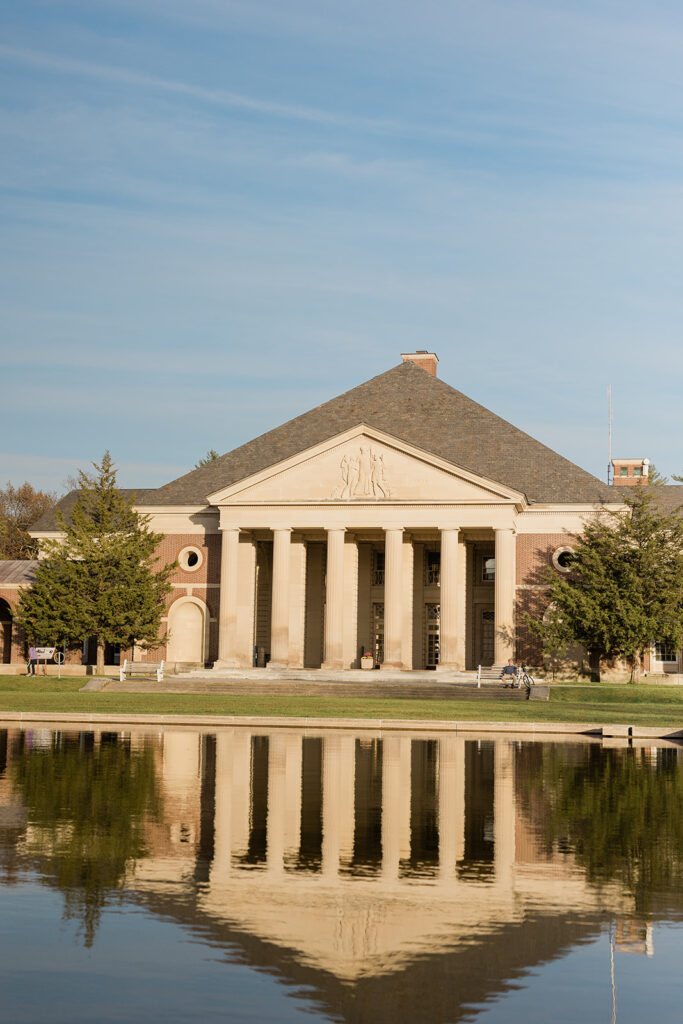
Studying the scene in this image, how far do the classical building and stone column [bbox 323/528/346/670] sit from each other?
0.23 feet

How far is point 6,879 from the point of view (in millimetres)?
11297

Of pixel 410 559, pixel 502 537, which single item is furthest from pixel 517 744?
pixel 410 559

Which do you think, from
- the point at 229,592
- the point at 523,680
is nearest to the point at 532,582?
the point at 523,680

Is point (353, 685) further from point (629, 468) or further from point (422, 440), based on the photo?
point (629, 468)

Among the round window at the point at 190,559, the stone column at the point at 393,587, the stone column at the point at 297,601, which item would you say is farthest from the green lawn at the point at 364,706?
the round window at the point at 190,559

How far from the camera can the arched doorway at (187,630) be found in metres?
63.3

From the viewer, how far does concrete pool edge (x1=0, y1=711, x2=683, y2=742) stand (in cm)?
3244

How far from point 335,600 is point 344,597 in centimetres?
63

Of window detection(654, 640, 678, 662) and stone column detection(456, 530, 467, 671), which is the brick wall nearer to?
stone column detection(456, 530, 467, 671)

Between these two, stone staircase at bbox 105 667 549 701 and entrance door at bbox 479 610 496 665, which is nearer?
stone staircase at bbox 105 667 549 701

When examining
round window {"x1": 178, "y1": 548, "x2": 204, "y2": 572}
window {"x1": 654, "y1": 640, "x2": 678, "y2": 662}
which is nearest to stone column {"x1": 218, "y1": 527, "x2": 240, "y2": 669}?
round window {"x1": 178, "y1": 548, "x2": 204, "y2": 572}

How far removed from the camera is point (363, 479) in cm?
5803

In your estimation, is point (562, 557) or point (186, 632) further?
point (186, 632)

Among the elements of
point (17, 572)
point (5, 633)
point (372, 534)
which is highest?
point (372, 534)
